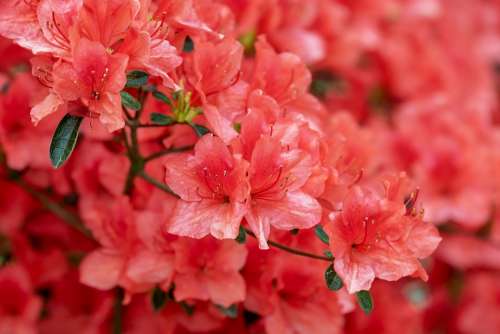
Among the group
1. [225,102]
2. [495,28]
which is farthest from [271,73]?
[495,28]

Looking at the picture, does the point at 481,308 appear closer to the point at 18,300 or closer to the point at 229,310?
the point at 229,310

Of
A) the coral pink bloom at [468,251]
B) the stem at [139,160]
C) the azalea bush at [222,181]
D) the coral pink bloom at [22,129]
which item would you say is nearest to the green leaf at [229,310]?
the azalea bush at [222,181]

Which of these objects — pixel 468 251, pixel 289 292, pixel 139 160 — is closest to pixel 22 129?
pixel 139 160

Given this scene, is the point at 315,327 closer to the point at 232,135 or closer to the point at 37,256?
the point at 232,135

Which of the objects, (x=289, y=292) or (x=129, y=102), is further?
(x=289, y=292)

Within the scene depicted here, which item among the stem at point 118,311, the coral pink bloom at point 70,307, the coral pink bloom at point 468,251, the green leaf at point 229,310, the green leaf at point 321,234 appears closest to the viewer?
the green leaf at point 321,234

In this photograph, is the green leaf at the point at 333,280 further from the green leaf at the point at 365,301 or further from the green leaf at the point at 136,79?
the green leaf at the point at 136,79
